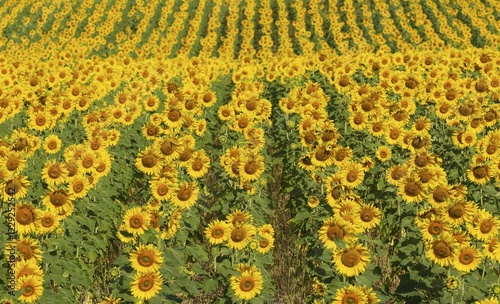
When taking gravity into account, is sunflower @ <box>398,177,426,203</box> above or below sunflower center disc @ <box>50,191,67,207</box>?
above

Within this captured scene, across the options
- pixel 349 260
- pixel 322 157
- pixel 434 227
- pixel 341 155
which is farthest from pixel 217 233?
pixel 434 227

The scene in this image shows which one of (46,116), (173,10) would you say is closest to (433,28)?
(173,10)

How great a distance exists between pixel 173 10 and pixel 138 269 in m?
32.1

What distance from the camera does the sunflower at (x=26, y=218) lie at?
5.11 m

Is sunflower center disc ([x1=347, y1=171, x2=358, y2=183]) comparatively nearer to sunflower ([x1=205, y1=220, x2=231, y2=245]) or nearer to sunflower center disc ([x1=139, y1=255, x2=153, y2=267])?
sunflower ([x1=205, y1=220, x2=231, y2=245])

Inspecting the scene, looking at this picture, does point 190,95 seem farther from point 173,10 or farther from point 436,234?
point 173,10

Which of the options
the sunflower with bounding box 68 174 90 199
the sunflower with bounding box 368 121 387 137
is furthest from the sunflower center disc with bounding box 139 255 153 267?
the sunflower with bounding box 368 121 387 137

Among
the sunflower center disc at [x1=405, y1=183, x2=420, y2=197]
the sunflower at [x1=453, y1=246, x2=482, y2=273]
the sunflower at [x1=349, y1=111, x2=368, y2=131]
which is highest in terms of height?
the sunflower at [x1=453, y1=246, x2=482, y2=273]

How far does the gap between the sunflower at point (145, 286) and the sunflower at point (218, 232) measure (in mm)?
943

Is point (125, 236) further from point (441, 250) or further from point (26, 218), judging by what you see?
point (441, 250)

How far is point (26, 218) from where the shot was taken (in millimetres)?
5113

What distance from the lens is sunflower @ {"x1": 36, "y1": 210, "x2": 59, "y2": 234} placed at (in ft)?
17.4

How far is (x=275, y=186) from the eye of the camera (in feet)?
33.8

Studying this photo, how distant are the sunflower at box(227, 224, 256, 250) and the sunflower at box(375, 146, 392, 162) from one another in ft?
11.2
